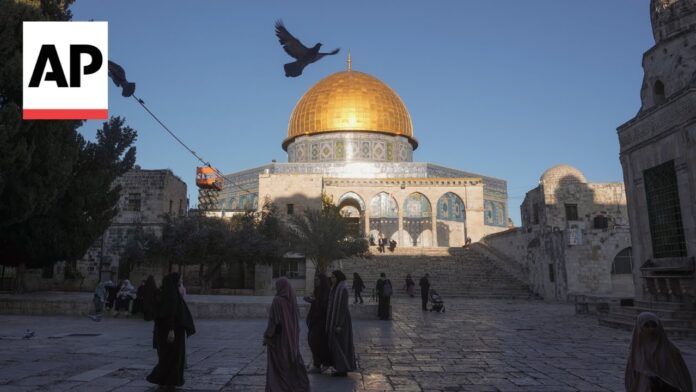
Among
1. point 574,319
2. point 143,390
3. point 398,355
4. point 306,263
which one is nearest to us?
point 143,390

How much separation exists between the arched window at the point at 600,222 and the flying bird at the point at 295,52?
17019 mm

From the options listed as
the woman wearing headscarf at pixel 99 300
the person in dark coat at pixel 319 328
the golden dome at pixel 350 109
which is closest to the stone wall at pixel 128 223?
the woman wearing headscarf at pixel 99 300

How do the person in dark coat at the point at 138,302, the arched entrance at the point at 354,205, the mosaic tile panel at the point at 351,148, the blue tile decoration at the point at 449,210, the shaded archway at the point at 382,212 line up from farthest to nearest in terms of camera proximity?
the blue tile decoration at the point at 449,210
the mosaic tile panel at the point at 351,148
the shaded archway at the point at 382,212
the arched entrance at the point at 354,205
the person in dark coat at the point at 138,302

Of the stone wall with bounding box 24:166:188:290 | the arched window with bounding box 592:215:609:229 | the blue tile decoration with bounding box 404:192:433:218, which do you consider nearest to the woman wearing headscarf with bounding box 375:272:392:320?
the stone wall with bounding box 24:166:188:290

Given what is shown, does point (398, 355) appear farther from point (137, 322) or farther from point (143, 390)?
point (137, 322)

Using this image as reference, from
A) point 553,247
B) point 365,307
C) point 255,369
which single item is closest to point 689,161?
point 365,307

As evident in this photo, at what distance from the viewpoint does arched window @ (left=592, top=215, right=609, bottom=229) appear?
72.2 feet

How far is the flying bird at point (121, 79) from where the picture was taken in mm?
12664

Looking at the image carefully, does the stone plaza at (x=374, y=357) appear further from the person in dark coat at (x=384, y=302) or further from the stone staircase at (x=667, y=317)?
the person in dark coat at (x=384, y=302)

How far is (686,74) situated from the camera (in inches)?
398

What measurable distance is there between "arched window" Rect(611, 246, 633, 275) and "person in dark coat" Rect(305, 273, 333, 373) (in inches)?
629

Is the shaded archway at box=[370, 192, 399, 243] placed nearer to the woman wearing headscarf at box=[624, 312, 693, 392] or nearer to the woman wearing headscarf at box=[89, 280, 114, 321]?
the woman wearing headscarf at box=[89, 280, 114, 321]

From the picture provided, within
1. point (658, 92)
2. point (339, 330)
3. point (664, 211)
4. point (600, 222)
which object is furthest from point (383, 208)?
point (339, 330)

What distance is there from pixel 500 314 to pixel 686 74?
7.08 metres
